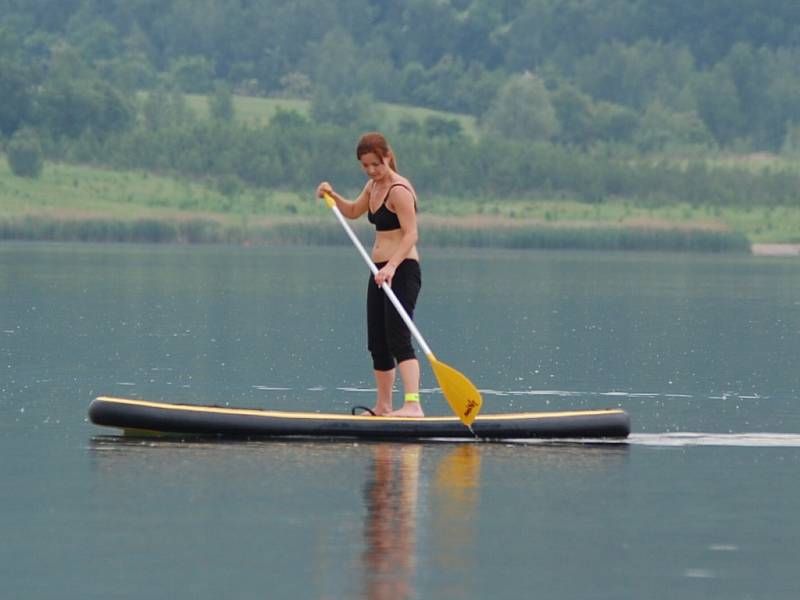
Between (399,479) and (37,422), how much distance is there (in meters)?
3.94

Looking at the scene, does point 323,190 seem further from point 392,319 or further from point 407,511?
point 407,511

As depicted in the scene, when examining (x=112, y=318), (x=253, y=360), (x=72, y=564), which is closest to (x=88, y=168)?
(x=112, y=318)

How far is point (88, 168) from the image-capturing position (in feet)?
322

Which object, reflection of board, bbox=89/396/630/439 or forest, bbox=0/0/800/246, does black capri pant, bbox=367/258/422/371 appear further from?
forest, bbox=0/0/800/246

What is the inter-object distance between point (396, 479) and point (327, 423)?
5.95 feet

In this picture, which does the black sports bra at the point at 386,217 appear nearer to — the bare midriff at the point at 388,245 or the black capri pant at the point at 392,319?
the bare midriff at the point at 388,245

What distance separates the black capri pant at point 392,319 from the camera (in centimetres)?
1612

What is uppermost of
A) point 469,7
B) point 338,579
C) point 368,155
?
point 469,7

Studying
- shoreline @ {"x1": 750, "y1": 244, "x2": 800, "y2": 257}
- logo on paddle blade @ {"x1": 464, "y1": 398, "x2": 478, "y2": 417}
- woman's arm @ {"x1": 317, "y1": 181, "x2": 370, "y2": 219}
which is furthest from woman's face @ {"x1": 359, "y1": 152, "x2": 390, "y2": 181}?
shoreline @ {"x1": 750, "y1": 244, "x2": 800, "y2": 257}

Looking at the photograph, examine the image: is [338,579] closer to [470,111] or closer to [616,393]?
[616,393]

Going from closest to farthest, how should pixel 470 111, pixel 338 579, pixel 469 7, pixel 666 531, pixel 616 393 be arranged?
pixel 338 579 < pixel 666 531 < pixel 616 393 < pixel 470 111 < pixel 469 7

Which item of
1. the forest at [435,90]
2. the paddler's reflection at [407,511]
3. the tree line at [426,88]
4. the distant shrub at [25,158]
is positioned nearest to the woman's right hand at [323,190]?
the paddler's reflection at [407,511]

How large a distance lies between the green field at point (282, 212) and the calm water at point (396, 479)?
169 ft

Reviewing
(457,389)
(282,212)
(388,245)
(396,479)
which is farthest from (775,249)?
(396,479)
